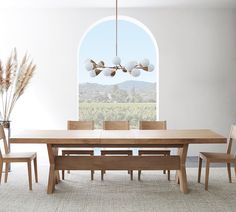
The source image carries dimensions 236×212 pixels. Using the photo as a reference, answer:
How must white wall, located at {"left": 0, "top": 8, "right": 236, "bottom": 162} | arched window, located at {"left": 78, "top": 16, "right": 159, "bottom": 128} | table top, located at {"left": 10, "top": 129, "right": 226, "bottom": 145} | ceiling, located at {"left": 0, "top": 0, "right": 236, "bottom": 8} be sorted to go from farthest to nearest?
arched window, located at {"left": 78, "top": 16, "right": 159, "bottom": 128} → white wall, located at {"left": 0, "top": 8, "right": 236, "bottom": 162} → ceiling, located at {"left": 0, "top": 0, "right": 236, "bottom": 8} → table top, located at {"left": 10, "top": 129, "right": 226, "bottom": 145}

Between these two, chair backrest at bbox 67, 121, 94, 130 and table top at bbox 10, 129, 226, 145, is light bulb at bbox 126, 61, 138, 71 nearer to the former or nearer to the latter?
table top at bbox 10, 129, 226, 145

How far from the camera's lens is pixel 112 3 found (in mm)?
6469

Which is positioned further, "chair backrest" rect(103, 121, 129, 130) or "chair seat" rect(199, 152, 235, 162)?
"chair backrest" rect(103, 121, 129, 130)

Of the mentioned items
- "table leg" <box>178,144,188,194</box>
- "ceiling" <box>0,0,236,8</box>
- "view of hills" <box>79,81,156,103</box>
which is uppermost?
"ceiling" <box>0,0,236,8</box>

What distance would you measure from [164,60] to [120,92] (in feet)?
4.74

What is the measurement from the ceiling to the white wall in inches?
7.2

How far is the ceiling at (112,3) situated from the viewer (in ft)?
20.8

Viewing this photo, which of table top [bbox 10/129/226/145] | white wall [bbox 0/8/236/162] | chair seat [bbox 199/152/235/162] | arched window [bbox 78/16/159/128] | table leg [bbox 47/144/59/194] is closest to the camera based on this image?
table top [bbox 10/129/226/145]

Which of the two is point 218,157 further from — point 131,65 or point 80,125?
point 80,125

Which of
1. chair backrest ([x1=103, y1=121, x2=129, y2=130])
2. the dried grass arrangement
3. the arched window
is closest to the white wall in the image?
the dried grass arrangement

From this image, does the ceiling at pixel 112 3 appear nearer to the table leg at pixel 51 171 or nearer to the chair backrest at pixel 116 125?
the chair backrest at pixel 116 125

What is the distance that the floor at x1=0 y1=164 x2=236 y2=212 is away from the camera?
3.86m

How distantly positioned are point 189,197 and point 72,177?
1725mm

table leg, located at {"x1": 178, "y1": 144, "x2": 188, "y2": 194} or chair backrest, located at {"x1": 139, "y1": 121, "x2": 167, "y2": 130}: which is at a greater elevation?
chair backrest, located at {"x1": 139, "y1": 121, "x2": 167, "y2": 130}
